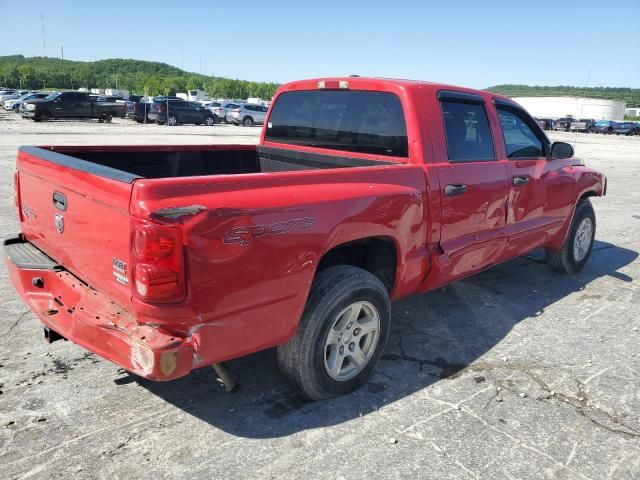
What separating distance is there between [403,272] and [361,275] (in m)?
0.47

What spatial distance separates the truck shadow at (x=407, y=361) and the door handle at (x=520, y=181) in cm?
115

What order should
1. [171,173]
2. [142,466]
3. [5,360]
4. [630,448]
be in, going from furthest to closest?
[171,173] < [5,360] < [630,448] < [142,466]

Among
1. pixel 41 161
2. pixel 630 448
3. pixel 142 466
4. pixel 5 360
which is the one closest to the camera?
pixel 142 466

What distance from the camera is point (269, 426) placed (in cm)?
292

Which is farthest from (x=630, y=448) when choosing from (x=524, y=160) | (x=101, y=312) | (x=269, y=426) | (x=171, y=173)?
(x=171, y=173)

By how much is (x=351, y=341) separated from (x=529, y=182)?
2.44 meters

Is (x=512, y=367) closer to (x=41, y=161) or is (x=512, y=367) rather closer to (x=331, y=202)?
(x=331, y=202)

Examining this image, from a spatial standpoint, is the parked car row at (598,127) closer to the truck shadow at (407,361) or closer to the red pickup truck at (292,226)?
the truck shadow at (407,361)

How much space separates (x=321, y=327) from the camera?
298 cm

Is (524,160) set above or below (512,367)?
above

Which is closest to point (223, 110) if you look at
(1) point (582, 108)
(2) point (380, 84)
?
(2) point (380, 84)

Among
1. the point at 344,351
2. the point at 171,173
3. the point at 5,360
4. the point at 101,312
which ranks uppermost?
the point at 171,173

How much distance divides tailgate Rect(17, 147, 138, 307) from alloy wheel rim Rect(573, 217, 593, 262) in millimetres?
4911

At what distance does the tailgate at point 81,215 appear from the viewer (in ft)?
7.93
